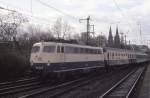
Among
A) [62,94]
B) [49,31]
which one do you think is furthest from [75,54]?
[49,31]

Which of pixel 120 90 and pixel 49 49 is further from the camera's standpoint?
pixel 49 49

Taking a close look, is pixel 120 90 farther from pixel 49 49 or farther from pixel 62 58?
pixel 49 49

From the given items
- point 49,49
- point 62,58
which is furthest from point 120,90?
point 49,49

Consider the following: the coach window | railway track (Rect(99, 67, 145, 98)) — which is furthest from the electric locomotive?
railway track (Rect(99, 67, 145, 98))

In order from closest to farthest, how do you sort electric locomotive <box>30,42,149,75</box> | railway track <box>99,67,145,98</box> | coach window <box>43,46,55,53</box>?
railway track <box>99,67,145,98</box> → electric locomotive <box>30,42,149,75</box> → coach window <box>43,46,55,53</box>

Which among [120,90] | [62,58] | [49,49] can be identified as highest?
[49,49]

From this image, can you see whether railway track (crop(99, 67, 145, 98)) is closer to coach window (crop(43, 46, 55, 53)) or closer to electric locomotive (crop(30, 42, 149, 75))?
electric locomotive (crop(30, 42, 149, 75))

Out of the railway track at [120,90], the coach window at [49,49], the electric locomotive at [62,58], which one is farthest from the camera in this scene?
the coach window at [49,49]

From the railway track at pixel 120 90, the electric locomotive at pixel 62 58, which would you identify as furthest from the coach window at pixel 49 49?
the railway track at pixel 120 90

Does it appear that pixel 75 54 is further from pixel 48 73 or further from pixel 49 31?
pixel 49 31

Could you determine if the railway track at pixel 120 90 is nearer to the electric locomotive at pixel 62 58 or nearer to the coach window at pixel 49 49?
the electric locomotive at pixel 62 58

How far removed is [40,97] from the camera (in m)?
16.6

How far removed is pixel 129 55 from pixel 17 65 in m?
32.0

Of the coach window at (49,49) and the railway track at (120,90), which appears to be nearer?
the railway track at (120,90)
